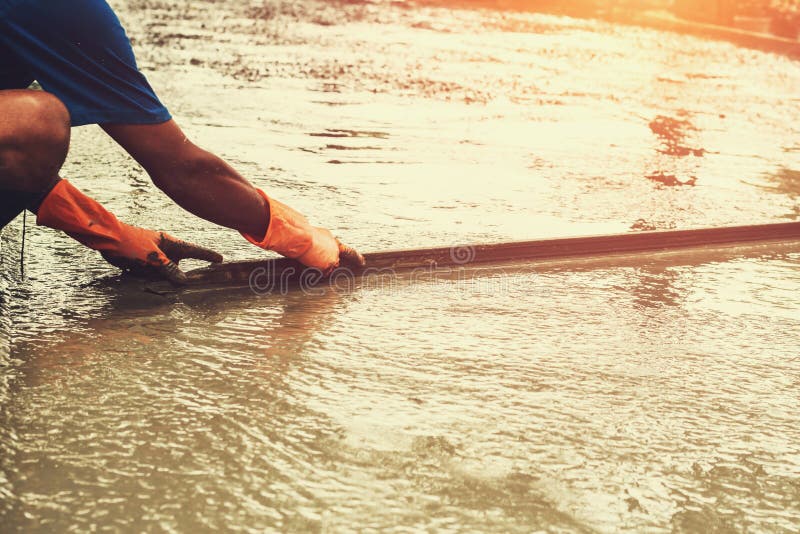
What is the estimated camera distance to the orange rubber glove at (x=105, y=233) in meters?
3.47

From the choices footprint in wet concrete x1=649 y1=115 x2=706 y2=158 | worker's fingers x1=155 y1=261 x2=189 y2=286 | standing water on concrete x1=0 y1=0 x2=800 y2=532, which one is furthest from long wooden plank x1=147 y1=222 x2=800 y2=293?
footprint in wet concrete x1=649 y1=115 x2=706 y2=158

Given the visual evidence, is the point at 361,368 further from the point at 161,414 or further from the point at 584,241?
the point at 584,241

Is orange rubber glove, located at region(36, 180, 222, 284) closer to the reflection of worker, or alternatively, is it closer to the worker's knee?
the reflection of worker

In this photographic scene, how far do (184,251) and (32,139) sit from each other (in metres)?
0.87

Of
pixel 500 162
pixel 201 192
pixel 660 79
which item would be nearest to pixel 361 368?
pixel 201 192

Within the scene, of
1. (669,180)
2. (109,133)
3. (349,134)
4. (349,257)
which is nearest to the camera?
(109,133)

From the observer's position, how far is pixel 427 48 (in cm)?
1405

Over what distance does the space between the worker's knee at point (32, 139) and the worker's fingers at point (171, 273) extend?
1.96ft

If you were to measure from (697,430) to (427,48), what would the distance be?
1181cm

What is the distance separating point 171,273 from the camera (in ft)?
11.7

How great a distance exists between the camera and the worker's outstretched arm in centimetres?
328

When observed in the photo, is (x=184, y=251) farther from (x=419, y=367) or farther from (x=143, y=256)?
(x=419, y=367)

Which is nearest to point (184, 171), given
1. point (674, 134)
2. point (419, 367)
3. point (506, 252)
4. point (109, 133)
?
point (109, 133)

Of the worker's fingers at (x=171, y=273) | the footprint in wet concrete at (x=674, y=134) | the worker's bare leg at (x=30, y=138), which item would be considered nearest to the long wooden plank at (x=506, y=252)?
the worker's fingers at (x=171, y=273)
